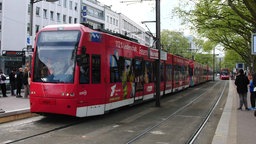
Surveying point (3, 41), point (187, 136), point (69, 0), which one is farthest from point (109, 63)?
point (69, 0)

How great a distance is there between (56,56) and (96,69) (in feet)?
4.83

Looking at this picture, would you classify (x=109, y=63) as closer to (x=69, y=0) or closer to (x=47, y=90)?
(x=47, y=90)

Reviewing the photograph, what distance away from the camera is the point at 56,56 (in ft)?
39.6

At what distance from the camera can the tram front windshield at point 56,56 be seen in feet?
39.0

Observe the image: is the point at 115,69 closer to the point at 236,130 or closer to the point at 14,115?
the point at 14,115

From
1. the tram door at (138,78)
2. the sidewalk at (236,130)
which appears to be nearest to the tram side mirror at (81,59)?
the sidewalk at (236,130)

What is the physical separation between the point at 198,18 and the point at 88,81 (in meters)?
19.0

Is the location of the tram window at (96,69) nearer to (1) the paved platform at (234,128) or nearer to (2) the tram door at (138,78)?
(1) the paved platform at (234,128)

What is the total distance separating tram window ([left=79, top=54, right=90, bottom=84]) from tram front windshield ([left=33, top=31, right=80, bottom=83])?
1.03 feet

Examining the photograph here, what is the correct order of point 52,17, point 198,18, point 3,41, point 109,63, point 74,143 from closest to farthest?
1. point 74,143
2. point 109,63
3. point 198,18
4. point 3,41
5. point 52,17

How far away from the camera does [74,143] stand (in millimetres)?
8883

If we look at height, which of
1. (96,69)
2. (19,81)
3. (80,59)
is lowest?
(19,81)

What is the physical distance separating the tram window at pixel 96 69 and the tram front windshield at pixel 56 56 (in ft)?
3.00

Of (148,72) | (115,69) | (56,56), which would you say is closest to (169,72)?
(148,72)
